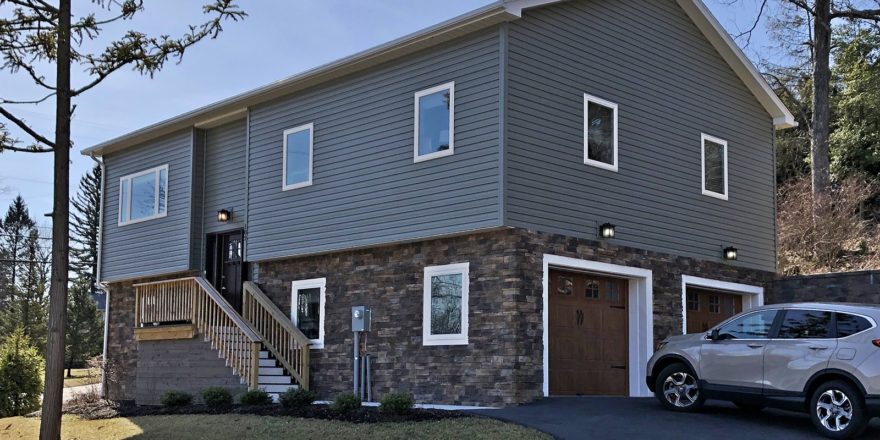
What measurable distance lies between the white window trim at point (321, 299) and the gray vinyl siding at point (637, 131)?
5008mm

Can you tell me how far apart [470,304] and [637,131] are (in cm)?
463

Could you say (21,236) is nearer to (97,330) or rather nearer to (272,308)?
(97,330)

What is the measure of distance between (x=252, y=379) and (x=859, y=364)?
10535 mm

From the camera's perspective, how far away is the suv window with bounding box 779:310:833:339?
36.9 feet

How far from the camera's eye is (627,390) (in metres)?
16.4

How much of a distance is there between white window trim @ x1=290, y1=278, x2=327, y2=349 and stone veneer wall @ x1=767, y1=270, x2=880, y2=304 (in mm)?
9330

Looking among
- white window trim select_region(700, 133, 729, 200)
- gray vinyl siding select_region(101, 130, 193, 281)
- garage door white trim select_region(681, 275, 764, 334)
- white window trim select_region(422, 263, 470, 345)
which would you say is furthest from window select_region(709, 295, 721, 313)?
gray vinyl siding select_region(101, 130, 193, 281)

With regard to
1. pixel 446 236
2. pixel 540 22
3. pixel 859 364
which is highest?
pixel 540 22

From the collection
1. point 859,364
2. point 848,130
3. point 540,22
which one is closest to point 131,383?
point 540,22

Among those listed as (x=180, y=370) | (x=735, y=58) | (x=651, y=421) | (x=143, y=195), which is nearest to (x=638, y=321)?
(x=651, y=421)

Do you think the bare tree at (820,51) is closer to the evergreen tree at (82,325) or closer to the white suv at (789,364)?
the white suv at (789,364)

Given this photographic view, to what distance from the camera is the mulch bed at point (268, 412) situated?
1274 centimetres

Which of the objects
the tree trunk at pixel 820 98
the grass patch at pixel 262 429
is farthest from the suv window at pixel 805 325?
the tree trunk at pixel 820 98

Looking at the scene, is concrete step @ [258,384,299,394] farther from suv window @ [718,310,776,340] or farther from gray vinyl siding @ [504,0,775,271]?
suv window @ [718,310,776,340]
